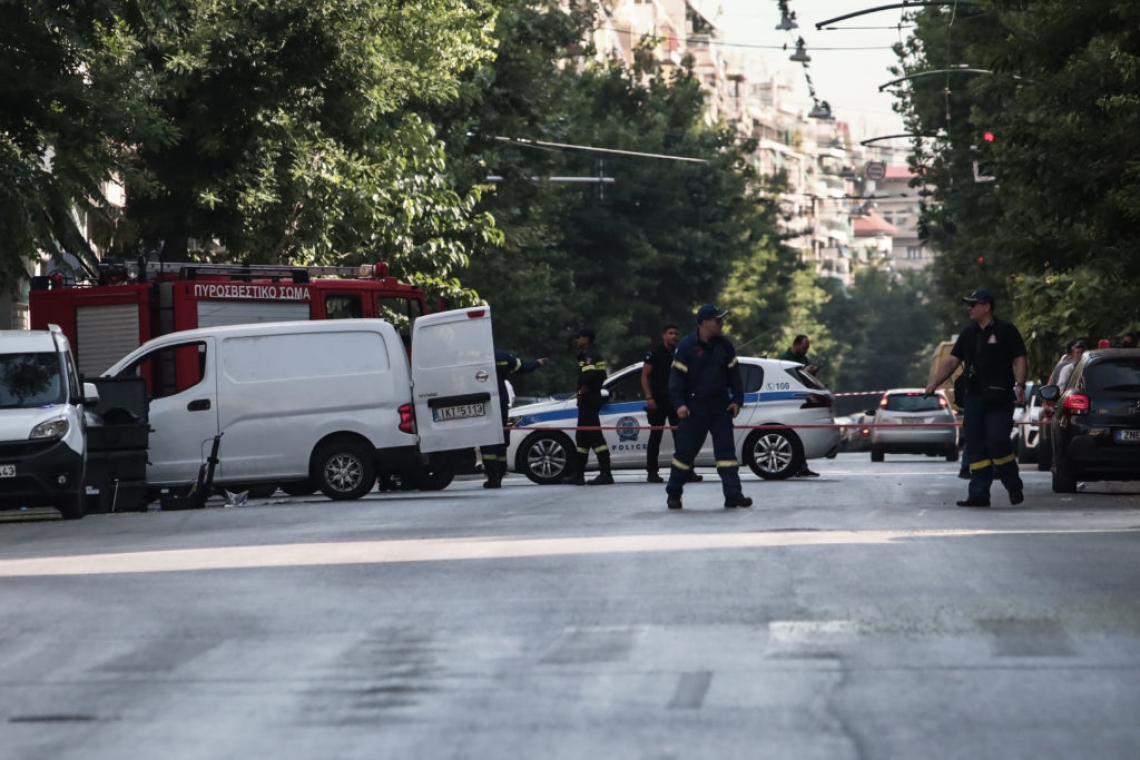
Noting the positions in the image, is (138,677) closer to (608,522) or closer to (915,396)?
(608,522)

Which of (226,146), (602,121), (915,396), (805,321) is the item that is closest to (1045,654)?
(226,146)

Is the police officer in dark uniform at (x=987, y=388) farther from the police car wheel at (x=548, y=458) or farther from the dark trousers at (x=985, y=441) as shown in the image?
the police car wheel at (x=548, y=458)

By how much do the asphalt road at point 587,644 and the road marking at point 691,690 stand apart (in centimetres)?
3

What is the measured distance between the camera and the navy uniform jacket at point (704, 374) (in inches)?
703

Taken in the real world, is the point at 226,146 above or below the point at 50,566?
above

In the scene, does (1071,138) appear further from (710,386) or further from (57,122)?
(57,122)

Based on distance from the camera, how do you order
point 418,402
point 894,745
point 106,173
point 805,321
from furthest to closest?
point 805,321 < point 418,402 < point 106,173 < point 894,745

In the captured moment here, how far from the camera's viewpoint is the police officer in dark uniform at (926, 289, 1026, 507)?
58.6ft

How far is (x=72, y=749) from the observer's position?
681 cm

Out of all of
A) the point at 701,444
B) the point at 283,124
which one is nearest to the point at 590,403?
the point at 701,444

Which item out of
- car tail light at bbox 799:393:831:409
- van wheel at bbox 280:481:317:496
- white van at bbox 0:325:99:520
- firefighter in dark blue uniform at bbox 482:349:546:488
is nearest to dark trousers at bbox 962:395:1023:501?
car tail light at bbox 799:393:831:409

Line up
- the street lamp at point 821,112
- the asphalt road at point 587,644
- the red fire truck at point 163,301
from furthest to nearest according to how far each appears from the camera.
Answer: the street lamp at point 821,112
the red fire truck at point 163,301
the asphalt road at point 587,644

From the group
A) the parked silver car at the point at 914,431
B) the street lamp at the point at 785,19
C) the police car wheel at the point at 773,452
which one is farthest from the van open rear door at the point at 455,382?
the street lamp at the point at 785,19

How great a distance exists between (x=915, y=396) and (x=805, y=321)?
67483 mm
